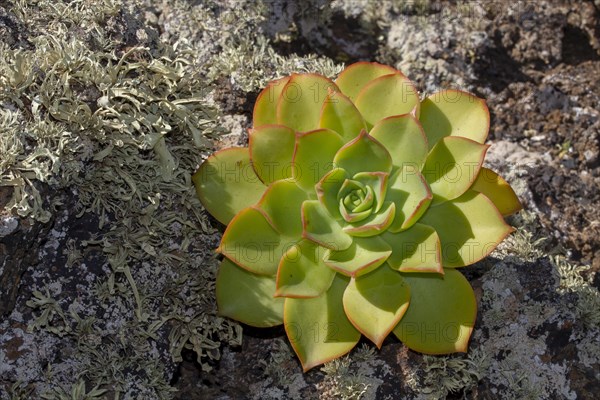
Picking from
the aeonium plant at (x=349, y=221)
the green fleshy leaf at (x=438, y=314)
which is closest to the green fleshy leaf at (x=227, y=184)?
the aeonium plant at (x=349, y=221)

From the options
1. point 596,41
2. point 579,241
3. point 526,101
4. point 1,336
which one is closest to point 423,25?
point 526,101

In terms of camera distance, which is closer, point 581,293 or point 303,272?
point 303,272

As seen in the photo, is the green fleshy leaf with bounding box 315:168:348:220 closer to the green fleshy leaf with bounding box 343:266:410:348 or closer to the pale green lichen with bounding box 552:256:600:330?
the green fleshy leaf with bounding box 343:266:410:348

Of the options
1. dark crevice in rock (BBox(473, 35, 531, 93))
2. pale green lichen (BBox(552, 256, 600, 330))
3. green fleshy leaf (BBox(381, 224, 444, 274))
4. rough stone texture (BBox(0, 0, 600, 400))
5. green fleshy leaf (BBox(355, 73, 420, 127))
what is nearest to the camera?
green fleshy leaf (BBox(381, 224, 444, 274))

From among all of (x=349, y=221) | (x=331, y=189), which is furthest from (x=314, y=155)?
(x=349, y=221)

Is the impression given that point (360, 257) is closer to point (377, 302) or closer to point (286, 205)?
point (377, 302)

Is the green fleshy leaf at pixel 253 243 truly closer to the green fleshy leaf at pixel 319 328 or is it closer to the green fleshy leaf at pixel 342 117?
the green fleshy leaf at pixel 319 328

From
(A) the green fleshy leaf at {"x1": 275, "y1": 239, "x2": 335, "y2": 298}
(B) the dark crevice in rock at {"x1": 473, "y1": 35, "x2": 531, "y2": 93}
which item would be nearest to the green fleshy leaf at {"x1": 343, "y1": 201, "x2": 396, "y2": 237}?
A: (A) the green fleshy leaf at {"x1": 275, "y1": 239, "x2": 335, "y2": 298}
